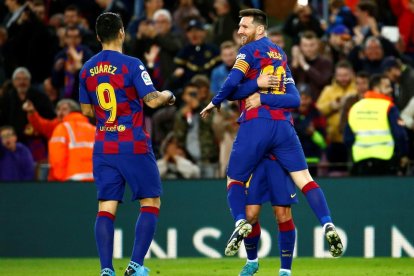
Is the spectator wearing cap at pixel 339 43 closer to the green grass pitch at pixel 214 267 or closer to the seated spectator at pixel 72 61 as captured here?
the seated spectator at pixel 72 61

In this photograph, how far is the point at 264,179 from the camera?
1029cm

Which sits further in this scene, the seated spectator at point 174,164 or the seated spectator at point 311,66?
the seated spectator at point 311,66

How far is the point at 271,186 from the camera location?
1023cm

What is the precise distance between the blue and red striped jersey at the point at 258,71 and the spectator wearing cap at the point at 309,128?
545 cm

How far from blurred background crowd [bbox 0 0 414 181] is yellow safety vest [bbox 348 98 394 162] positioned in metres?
0.12

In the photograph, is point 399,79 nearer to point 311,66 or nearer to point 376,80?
point 311,66

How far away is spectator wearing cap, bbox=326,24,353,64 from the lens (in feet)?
59.1

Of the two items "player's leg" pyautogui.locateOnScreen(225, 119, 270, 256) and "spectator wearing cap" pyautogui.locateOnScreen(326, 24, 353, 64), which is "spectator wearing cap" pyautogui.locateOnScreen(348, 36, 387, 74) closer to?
"spectator wearing cap" pyautogui.locateOnScreen(326, 24, 353, 64)

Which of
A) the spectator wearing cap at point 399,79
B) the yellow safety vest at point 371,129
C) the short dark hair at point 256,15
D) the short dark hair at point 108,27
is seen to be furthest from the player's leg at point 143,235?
the spectator wearing cap at point 399,79

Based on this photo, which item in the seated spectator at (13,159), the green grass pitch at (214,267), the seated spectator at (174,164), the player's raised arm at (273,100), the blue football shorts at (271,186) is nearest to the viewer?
the player's raised arm at (273,100)

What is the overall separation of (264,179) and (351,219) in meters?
4.21

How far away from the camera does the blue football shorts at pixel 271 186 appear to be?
33.4 feet

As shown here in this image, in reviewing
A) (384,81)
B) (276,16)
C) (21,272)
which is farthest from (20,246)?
(276,16)

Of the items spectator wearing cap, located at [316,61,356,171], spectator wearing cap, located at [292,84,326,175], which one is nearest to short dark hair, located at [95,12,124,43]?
spectator wearing cap, located at [292,84,326,175]
